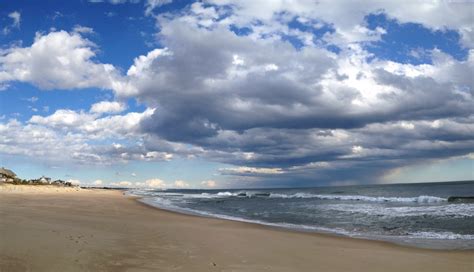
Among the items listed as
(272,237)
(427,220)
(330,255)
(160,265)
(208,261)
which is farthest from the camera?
(427,220)

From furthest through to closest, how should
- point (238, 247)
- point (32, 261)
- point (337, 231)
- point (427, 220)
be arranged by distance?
point (427, 220)
point (337, 231)
point (238, 247)
point (32, 261)

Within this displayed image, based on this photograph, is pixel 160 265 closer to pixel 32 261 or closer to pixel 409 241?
pixel 32 261

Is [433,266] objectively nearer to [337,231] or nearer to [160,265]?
[160,265]

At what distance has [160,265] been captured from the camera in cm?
802

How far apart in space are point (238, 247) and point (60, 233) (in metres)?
5.42

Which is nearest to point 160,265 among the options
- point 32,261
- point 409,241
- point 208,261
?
point 208,261

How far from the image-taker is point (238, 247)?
1139 cm

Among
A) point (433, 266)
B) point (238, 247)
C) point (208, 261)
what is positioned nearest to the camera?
point (208, 261)

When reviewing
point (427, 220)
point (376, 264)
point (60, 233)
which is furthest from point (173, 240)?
point (427, 220)

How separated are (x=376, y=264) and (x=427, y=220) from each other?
14505mm

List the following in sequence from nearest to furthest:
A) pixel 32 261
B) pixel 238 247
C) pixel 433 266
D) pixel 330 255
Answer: pixel 32 261 < pixel 433 266 < pixel 330 255 < pixel 238 247

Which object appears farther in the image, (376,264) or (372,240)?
(372,240)

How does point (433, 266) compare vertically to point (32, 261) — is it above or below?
below

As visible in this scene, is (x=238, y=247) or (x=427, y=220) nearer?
(x=238, y=247)
